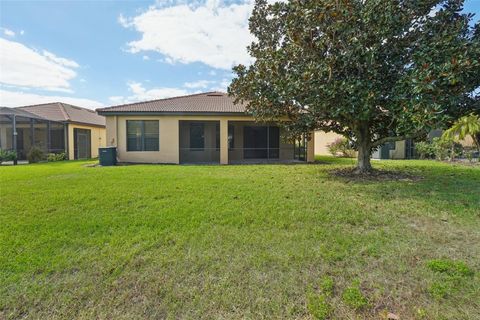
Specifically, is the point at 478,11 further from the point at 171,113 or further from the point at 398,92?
the point at 171,113

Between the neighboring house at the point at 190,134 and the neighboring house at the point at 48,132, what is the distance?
6422 mm

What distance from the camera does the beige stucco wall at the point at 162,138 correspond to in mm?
14797

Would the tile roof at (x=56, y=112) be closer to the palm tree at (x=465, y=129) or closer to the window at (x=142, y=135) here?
the window at (x=142, y=135)

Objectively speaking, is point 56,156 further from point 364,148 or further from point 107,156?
point 364,148

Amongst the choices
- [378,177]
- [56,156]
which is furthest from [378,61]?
[56,156]

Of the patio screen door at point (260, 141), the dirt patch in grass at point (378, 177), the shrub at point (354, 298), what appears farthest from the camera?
the patio screen door at point (260, 141)

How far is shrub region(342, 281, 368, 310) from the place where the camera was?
2475 millimetres

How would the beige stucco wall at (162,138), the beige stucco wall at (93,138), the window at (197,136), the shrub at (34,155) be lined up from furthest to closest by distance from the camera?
the beige stucco wall at (93,138) → the window at (197,136) → the shrub at (34,155) → the beige stucco wall at (162,138)

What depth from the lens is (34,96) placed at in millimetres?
27891

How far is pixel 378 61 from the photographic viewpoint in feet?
23.6

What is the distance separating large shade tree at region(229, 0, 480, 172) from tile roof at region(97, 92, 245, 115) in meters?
6.16

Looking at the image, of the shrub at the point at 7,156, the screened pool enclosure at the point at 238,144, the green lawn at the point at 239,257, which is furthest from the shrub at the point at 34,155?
the green lawn at the point at 239,257

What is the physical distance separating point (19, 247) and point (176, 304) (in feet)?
8.57

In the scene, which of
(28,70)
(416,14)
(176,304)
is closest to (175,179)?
(176,304)
